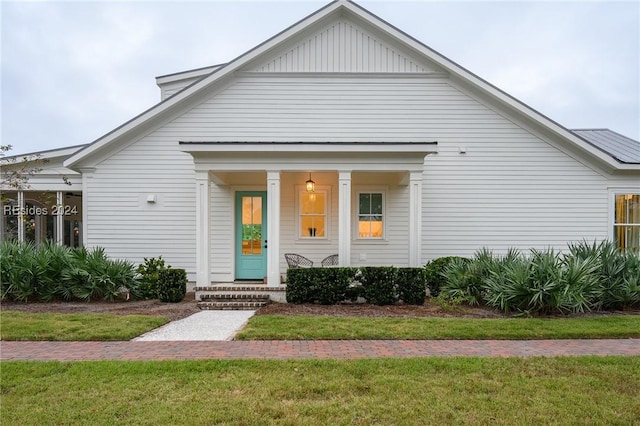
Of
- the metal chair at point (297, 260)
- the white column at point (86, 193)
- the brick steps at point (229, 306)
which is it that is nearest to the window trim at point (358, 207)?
the metal chair at point (297, 260)

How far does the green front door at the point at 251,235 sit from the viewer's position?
10688mm

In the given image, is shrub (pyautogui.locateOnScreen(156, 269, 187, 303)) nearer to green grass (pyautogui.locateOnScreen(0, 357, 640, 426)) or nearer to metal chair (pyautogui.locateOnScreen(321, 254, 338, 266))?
metal chair (pyautogui.locateOnScreen(321, 254, 338, 266))

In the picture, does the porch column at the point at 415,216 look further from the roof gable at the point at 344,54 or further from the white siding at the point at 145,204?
the white siding at the point at 145,204

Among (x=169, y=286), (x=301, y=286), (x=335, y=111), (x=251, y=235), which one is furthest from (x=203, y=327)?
(x=335, y=111)

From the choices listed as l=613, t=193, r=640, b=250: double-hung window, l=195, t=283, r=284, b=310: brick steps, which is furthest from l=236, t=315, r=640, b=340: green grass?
l=613, t=193, r=640, b=250: double-hung window

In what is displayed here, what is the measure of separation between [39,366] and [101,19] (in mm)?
14611

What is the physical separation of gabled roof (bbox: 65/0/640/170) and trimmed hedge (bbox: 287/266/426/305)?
18.6 feet

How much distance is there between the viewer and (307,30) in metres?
10.5

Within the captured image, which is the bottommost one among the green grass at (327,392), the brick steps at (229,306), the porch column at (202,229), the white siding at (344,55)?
the brick steps at (229,306)

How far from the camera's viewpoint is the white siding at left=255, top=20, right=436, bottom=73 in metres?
10.7

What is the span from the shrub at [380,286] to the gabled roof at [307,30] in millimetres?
5981

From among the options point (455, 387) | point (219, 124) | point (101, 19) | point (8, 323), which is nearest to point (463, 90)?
point (219, 124)

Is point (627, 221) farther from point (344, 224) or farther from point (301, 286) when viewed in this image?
point (301, 286)

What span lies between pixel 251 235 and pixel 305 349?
240 inches
